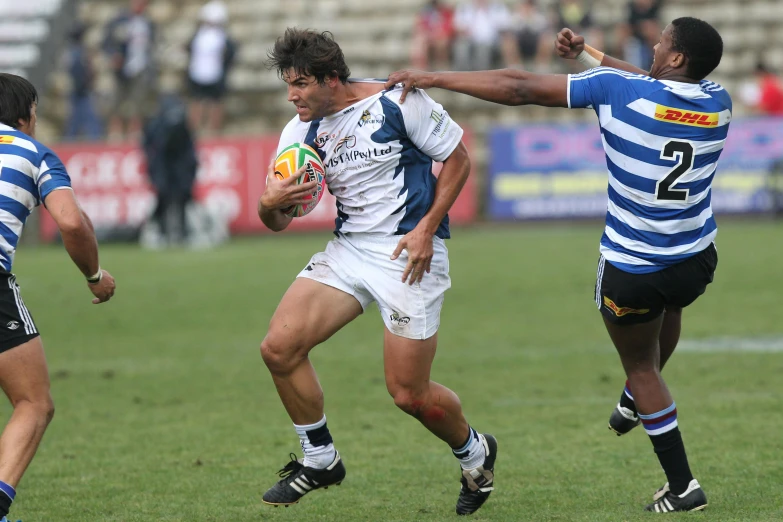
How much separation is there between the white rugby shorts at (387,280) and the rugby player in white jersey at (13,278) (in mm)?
1218

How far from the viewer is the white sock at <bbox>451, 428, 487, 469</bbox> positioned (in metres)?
5.91

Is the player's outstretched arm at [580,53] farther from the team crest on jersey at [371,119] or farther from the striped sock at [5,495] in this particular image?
the striped sock at [5,495]

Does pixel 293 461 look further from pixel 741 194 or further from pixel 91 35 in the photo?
pixel 91 35

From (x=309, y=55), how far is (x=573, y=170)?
15.1 m

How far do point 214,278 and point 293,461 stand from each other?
9895mm

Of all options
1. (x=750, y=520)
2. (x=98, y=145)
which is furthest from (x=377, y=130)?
(x=98, y=145)

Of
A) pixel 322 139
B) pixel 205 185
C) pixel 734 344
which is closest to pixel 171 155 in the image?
pixel 205 185

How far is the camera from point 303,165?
571 centimetres

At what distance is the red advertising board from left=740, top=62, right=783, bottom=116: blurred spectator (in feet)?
16.8

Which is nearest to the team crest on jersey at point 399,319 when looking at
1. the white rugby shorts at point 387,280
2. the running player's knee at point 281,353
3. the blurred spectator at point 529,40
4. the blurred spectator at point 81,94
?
the white rugby shorts at point 387,280

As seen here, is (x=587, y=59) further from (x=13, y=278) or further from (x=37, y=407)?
(x=37, y=407)

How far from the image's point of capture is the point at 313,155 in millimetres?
5805

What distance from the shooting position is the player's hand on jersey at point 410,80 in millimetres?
5570

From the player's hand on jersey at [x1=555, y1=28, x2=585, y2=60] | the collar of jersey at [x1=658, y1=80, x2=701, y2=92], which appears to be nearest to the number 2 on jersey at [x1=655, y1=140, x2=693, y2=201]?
the collar of jersey at [x1=658, y1=80, x2=701, y2=92]
